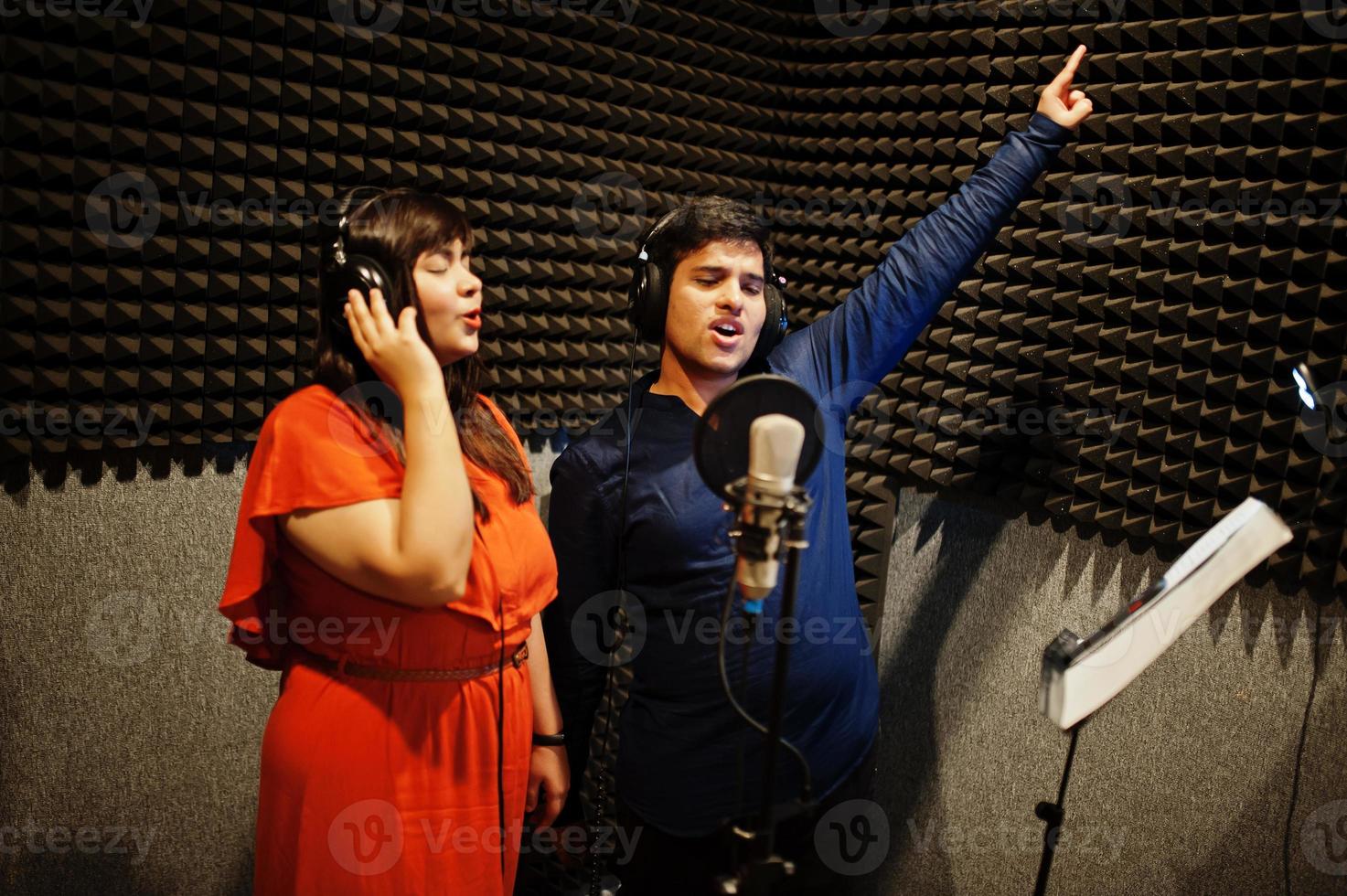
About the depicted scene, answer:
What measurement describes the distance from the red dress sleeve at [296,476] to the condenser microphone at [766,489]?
583 millimetres

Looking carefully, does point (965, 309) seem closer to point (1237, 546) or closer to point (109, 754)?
point (1237, 546)

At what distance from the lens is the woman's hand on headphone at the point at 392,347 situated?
1549mm

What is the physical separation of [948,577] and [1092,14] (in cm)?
140
